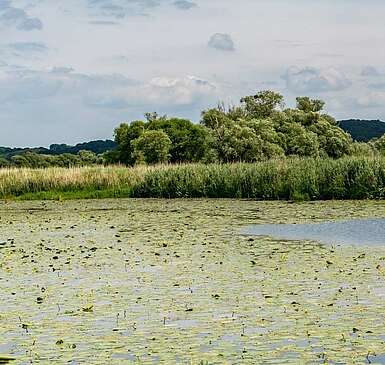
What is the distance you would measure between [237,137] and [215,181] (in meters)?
12.9

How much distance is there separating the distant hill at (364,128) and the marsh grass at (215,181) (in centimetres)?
5390

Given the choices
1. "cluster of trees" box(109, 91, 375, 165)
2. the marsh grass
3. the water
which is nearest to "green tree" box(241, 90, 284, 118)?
"cluster of trees" box(109, 91, 375, 165)

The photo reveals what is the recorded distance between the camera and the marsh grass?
26.0m

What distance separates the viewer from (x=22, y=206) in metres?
27.5

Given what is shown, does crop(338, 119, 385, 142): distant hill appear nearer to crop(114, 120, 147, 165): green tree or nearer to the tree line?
the tree line

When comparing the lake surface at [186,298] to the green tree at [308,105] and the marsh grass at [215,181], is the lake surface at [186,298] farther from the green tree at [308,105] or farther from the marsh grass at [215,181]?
the green tree at [308,105]

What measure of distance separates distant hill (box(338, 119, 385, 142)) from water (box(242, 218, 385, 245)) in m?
66.4

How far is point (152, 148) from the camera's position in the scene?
41.9 metres

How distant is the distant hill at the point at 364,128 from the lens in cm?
8412

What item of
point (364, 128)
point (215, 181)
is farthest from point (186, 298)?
point (364, 128)

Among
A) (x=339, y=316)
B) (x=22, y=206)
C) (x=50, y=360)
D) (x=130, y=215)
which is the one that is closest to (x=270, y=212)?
(x=130, y=215)

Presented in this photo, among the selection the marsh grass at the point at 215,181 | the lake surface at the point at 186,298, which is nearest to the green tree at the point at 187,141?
the marsh grass at the point at 215,181

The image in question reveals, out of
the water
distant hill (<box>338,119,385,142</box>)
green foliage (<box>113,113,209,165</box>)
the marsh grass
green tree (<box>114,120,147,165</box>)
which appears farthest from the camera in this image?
distant hill (<box>338,119,385,142</box>)

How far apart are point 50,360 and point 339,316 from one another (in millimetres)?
2945
